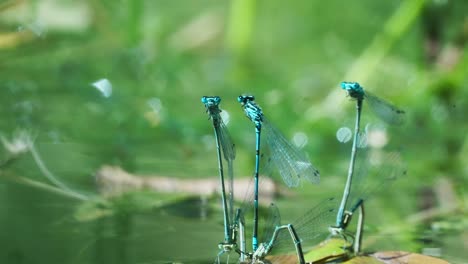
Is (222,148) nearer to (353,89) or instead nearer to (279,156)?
(279,156)

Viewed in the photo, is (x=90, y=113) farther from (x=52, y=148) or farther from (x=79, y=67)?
(x=52, y=148)

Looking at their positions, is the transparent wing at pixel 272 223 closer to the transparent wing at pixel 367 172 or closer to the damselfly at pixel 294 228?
the damselfly at pixel 294 228

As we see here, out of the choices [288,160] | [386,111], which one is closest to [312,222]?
[288,160]

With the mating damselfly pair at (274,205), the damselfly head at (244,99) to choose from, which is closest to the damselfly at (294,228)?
the mating damselfly pair at (274,205)

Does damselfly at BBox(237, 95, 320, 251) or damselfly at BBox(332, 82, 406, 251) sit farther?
damselfly at BBox(332, 82, 406, 251)

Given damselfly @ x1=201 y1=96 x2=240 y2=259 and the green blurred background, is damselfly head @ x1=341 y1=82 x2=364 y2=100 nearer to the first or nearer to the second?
damselfly @ x1=201 y1=96 x2=240 y2=259

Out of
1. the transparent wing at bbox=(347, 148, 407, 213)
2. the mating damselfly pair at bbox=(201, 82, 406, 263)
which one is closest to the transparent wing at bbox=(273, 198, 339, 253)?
the mating damselfly pair at bbox=(201, 82, 406, 263)
